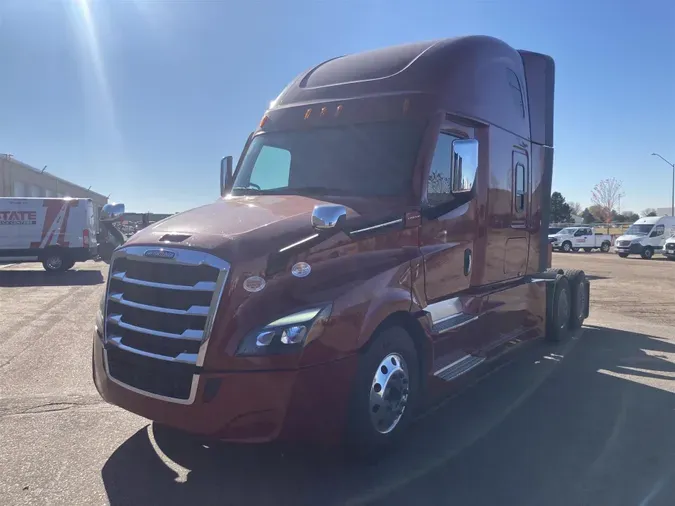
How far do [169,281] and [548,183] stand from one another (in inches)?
237

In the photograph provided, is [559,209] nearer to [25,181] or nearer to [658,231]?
[658,231]

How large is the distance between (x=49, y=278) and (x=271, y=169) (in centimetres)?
1619

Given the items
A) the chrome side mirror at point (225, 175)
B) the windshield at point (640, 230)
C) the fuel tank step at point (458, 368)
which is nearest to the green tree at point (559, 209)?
the windshield at point (640, 230)

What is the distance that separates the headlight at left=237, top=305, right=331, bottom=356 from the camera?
352cm

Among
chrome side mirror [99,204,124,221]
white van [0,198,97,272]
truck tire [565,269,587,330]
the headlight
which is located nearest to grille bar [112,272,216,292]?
the headlight

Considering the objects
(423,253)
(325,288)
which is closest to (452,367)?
(423,253)

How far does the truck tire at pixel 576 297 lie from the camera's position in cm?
940

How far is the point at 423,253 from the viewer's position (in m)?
4.66

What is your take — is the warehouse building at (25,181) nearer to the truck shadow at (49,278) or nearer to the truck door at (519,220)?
the truck shadow at (49,278)

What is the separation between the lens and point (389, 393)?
420 cm

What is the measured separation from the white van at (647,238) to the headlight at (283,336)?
33.7 m

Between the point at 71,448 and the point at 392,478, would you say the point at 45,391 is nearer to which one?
the point at 71,448

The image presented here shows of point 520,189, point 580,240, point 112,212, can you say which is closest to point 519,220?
point 520,189

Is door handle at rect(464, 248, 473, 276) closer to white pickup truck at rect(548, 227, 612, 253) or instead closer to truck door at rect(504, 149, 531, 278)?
truck door at rect(504, 149, 531, 278)
